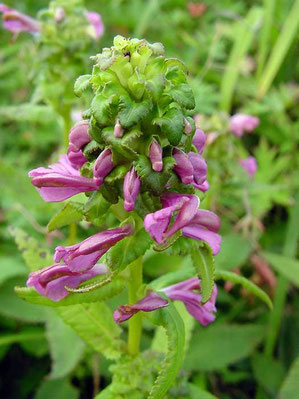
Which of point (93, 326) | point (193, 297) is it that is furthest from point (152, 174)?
point (93, 326)

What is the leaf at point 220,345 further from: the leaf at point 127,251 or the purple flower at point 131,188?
the purple flower at point 131,188

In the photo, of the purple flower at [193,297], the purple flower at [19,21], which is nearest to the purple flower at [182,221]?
the purple flower at [193,297]

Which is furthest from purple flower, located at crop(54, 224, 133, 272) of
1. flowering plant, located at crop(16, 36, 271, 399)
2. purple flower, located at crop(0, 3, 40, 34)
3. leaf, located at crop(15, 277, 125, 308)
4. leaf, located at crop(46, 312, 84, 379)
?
purple flower, located at crop(0, 3, 40, 34)

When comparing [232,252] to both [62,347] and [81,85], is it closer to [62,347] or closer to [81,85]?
[62,347]

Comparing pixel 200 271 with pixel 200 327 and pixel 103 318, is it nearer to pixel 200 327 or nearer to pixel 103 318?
pixel 103 318

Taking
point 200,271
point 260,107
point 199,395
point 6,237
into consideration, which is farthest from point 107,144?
point 260,107

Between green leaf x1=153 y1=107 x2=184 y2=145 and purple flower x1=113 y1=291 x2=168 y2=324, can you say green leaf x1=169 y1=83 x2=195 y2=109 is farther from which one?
purple flower x1=113 y1=291 x2=168 y2=324
